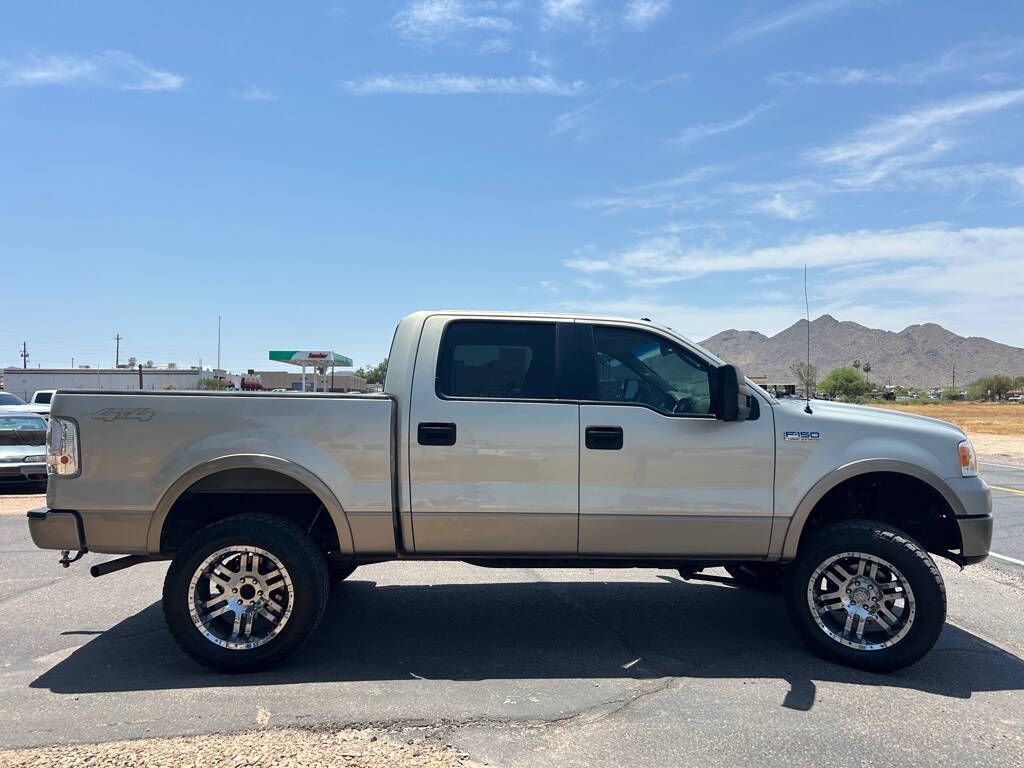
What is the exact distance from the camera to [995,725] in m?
3.67

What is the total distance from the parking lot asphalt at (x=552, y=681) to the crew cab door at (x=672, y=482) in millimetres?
752

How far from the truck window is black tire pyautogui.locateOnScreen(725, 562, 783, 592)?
46.8 inches

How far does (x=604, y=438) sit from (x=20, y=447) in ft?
37.0

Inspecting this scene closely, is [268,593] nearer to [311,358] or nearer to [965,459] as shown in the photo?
[965,459]

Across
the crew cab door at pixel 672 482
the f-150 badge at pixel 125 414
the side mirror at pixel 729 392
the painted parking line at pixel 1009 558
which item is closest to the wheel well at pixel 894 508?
the crew cab door at pixel 672 482

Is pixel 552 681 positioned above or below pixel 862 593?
below

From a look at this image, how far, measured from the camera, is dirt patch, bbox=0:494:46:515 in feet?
33.3

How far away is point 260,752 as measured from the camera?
3.29m

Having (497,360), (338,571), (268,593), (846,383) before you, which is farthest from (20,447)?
(846,383)

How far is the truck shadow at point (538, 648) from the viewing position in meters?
4.23

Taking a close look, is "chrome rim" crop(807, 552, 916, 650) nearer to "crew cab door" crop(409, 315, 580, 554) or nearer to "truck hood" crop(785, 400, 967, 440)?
"truck hood" crop(785, 400, 967, 440)

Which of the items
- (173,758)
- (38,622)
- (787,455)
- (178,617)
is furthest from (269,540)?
(787,455)

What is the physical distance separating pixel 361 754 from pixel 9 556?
19.8 feet

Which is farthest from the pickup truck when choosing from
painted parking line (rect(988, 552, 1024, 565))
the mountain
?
the mountain
